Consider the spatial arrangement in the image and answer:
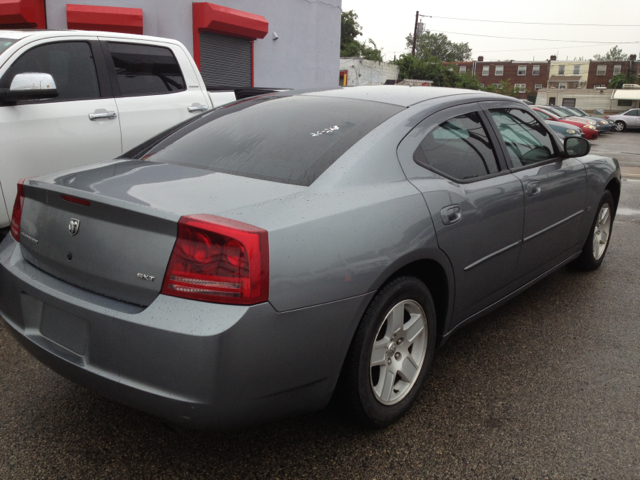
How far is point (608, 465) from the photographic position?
2.40 m

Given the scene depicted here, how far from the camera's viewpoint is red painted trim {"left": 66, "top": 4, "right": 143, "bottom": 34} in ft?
33.1

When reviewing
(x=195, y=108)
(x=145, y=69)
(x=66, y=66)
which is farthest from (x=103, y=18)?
(x=66, y=66)

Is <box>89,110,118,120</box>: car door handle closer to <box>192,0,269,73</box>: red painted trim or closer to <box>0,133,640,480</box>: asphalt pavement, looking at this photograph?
<box>0,133,640,480</box>: asphalt pavement

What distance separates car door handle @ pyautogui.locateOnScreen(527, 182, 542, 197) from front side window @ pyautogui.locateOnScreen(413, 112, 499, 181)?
299mm

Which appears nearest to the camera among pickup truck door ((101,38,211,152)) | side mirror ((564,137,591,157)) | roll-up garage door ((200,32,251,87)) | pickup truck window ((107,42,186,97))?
side mirror ((564,137,591,157))

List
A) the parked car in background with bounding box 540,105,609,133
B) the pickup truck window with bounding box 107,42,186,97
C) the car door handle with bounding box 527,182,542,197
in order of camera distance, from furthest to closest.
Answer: the parked car in background with bounding box 540,105,609,133 < the pickup truck window with bounding box 107,42,186,97 < the car door handle with bounding box 527,182,542,197

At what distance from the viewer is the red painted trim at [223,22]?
11648 mm

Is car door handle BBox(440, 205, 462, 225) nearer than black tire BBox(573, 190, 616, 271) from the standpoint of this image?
Yes

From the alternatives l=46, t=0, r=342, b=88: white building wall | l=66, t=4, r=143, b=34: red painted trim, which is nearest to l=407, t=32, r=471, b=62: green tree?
l=46, t=0, r=342, b=88: white building wall

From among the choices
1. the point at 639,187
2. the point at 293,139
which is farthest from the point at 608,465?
the point at 639,187

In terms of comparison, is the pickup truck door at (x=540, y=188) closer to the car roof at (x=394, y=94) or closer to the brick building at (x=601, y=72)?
the car roof at (x=394, y=94)

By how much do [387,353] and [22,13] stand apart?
9.82 metres

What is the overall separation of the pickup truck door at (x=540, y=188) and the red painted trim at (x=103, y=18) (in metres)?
8.67

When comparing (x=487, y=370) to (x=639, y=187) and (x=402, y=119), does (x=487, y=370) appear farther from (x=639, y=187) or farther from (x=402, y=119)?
(x=639, y=187)
